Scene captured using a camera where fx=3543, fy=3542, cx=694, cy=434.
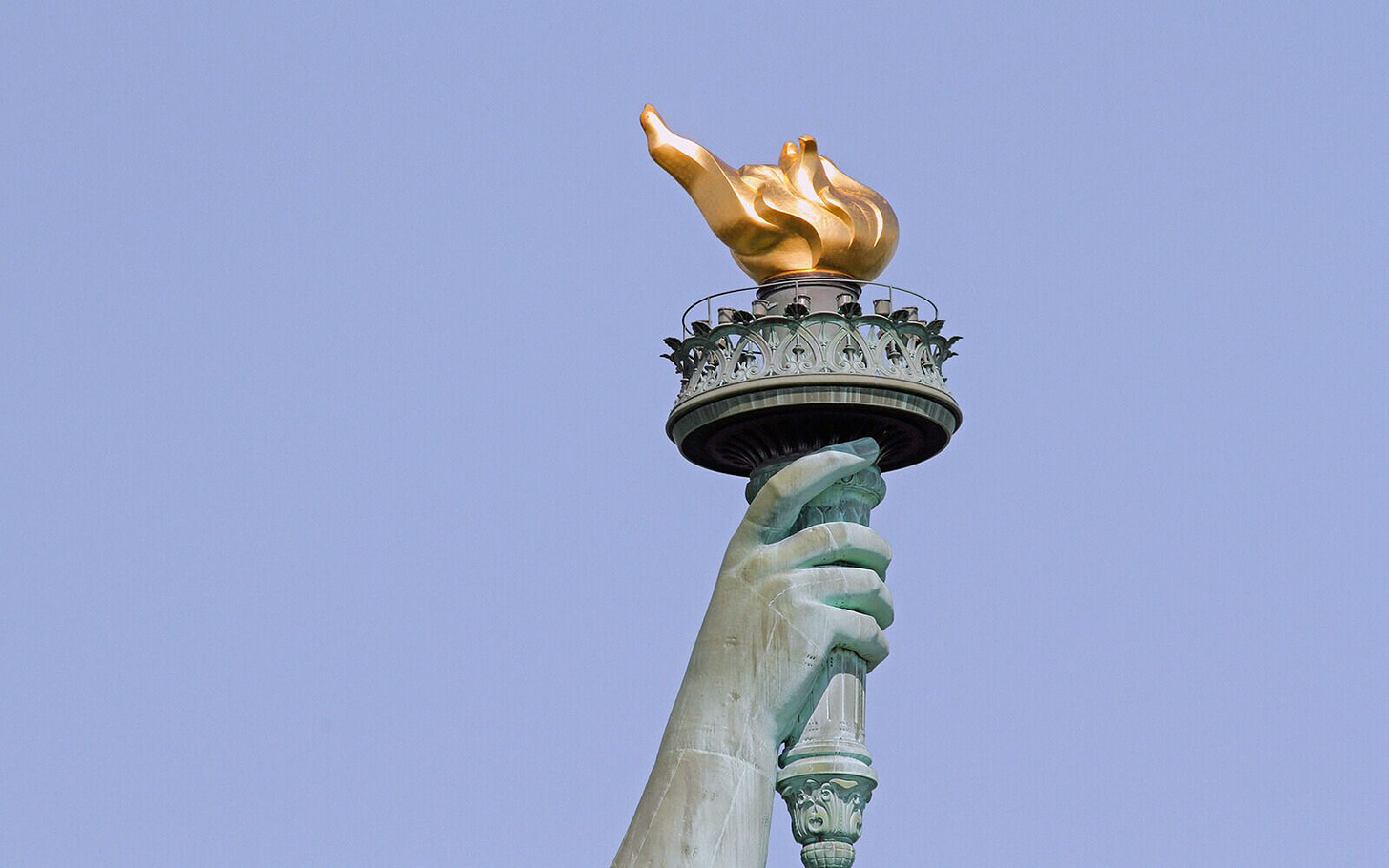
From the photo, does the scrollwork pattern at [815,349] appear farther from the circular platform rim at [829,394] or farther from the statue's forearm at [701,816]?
the statue's forearm at [701,816]

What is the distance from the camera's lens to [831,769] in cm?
3288

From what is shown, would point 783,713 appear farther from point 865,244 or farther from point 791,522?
point 865,244

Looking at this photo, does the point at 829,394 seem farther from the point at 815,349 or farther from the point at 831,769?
the point at 831,769

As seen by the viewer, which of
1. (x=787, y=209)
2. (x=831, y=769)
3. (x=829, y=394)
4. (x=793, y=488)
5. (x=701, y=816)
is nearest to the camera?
(x=701, y=816)

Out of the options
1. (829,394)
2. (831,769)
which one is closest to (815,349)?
(829,394)

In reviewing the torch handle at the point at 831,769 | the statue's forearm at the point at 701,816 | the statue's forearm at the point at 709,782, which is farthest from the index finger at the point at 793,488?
the statue's forearm at the point at 701,816

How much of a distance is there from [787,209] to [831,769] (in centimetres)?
574

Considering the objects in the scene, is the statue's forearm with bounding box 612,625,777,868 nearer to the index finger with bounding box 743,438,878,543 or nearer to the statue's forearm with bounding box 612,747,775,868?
the statue's forearm with bounding box 612,747,775,868

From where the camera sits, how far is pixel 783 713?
1298 inches

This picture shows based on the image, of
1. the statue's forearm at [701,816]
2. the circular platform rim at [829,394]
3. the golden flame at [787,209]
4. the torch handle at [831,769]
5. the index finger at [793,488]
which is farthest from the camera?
the golden flame at [787,209]

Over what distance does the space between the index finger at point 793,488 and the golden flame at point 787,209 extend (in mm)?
2503

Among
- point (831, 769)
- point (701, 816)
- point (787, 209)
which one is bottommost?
point (701, 816)

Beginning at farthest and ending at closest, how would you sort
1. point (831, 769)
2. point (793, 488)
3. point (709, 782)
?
1. point (793, 488)
2. point (831, 769)
3. point (709, 782)

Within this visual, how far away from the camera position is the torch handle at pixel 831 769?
108 feet
